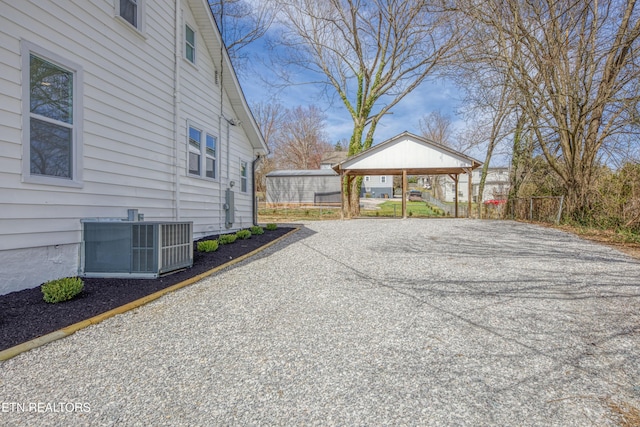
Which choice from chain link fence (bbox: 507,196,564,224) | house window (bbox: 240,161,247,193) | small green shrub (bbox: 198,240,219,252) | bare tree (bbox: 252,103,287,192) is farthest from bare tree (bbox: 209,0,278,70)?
bare tree (bbox: 252,103,287,192)

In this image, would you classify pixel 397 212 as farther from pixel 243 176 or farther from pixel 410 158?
pixel 243 176

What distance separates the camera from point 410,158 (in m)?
15.6

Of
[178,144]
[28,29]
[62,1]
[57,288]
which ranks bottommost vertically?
[57,288]

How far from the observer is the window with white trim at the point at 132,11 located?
5.39m

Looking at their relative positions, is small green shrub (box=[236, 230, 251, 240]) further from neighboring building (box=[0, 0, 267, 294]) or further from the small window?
the small window

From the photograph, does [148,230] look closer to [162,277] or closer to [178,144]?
[162,277]

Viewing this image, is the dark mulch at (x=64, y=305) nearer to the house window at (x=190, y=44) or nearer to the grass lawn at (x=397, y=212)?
the house window at (x=190, y=44)

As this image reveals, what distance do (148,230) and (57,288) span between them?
3.85 ft

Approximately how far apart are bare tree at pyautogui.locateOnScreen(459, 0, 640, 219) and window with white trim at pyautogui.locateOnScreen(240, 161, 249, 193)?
7.54 m

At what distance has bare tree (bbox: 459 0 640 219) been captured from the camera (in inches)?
352

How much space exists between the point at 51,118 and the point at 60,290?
2.17 m

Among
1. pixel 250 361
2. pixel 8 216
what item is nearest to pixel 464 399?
pixel 250 361

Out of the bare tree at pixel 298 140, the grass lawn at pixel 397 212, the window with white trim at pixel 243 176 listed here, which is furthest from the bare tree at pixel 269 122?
the window with white trim at pixel 243 176

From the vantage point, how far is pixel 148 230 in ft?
14.4
